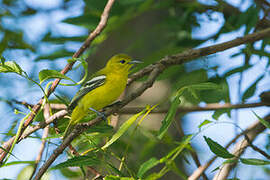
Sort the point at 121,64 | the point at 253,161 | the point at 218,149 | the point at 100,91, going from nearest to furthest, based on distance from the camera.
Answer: the point at 253,161, the point at 218,149, the point at 100,91, the point at 121,64

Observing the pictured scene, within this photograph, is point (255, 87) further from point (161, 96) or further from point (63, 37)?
point (161, 96)

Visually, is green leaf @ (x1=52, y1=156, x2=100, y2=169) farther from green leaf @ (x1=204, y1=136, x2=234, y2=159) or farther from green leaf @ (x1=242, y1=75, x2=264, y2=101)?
green leaf @ (x1=242, y1=75, x2=264, y2=101)

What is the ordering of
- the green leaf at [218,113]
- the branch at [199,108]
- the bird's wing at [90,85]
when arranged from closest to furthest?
the green leaf at [218,113] < the branch at [199,108] < the bird's wing at [90,85]

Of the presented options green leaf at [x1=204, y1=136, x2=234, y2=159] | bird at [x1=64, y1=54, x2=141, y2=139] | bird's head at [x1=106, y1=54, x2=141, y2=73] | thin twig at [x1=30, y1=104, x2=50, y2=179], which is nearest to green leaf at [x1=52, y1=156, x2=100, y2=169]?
thin twig at [x1=30, y1=104, x2=50, y2=179]

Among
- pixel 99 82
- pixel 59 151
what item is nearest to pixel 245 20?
pixel 99 82

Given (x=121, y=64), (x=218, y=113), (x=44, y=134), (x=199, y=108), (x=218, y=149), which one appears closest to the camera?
(x=218, y=149)

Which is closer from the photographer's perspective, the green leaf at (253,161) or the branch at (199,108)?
the green leaf at (253,161)

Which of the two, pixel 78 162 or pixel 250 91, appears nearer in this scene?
pixel 78 162

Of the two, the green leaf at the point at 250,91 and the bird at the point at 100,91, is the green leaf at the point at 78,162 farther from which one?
the green leaf at the point at 250,91

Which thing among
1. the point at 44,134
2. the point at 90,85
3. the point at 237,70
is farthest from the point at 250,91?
the point at 44,134

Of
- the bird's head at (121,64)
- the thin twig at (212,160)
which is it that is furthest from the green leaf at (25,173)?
the thin twig at (212,160)

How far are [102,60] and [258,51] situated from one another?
10.6ft

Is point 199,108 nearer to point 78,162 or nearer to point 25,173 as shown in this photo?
point 78,162

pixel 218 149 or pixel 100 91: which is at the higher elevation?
pixel 100 91
